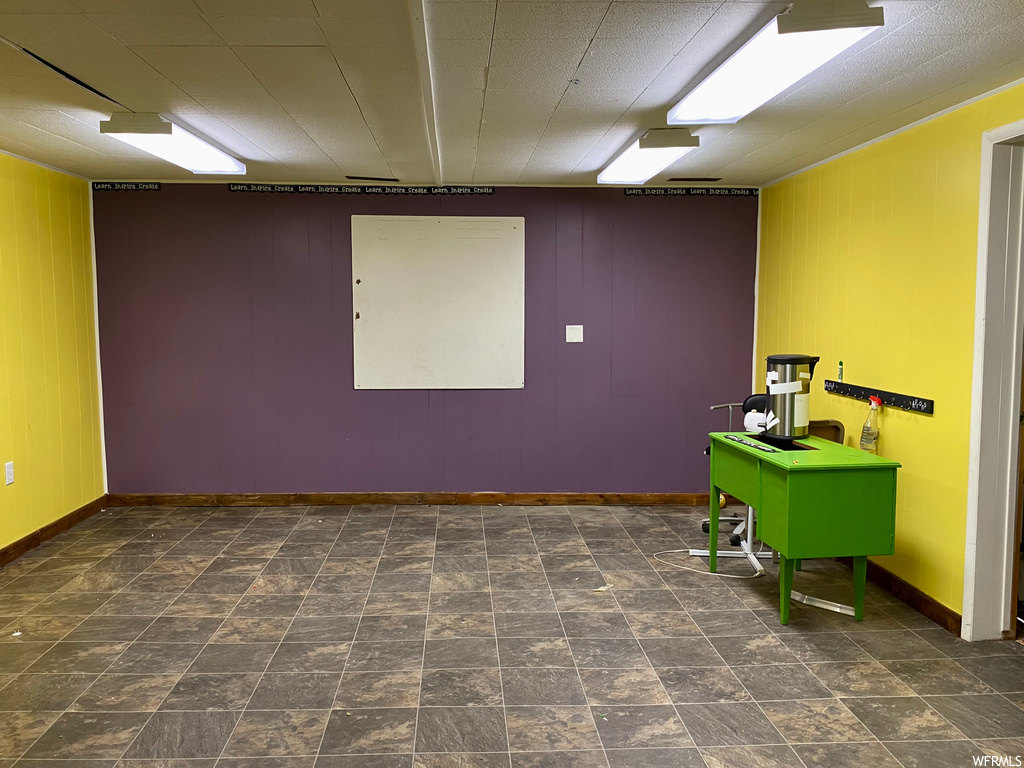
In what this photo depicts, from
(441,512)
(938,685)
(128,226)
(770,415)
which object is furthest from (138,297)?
(938,685)

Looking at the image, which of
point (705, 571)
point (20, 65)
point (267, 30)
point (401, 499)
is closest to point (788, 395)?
point (705, 571)

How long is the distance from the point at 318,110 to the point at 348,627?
98.8 inches

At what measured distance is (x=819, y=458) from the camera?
11.1ft

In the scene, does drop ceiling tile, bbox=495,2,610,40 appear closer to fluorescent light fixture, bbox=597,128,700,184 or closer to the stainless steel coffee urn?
fluorescent light fixture, bbox=597,128,700,184

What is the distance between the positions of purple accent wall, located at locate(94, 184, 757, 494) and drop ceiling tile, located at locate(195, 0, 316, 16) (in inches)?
126

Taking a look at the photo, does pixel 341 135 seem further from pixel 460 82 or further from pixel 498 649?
pixel 498 649

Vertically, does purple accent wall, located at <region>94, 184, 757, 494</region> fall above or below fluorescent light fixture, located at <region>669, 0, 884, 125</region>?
below

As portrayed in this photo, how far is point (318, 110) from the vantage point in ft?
10.9

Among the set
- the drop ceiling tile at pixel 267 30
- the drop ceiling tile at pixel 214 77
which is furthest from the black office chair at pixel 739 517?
the drop ceiling tile at pixel 214 77

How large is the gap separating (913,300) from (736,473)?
4.20 feet

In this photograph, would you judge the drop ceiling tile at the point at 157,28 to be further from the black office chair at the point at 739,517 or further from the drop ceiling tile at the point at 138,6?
the black office chair at the point at 739,517

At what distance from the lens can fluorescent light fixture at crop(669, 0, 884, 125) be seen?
7.09 ft

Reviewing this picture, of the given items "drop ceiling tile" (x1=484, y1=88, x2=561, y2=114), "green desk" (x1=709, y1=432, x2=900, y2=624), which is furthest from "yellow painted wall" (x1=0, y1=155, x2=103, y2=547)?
"green desk" (x1=709, y1=432, x2=900, y2=624)

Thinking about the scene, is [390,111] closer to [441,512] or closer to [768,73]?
[768,73]
